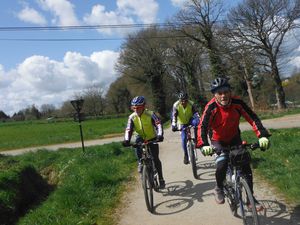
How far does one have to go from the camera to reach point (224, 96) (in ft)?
18.4

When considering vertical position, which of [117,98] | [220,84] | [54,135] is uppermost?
[117,98]

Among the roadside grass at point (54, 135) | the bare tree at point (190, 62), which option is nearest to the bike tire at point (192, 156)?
the roadside grass at point (54, 135)

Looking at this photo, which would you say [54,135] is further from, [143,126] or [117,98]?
[117,98]

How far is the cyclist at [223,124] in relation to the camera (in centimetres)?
562

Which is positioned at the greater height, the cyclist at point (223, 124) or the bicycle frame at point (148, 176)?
the cyclist at point (223, 124)

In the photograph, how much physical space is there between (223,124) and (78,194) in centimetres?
385

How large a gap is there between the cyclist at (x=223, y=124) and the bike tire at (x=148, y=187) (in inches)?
60.8

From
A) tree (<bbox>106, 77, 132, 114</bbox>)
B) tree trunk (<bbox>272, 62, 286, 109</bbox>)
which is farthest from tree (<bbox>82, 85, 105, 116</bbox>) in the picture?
tree trunk (<bbox>272, 62, 286, 109</bbox>)

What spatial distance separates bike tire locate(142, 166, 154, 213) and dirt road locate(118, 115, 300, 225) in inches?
5.8

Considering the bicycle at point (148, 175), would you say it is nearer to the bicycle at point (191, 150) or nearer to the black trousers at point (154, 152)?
the black trousers at point (154, 152)

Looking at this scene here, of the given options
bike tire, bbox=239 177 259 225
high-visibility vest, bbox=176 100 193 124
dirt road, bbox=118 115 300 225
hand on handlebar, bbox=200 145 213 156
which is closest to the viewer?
bike tire, bbox=239 177 259 225

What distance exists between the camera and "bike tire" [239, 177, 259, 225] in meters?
5.09

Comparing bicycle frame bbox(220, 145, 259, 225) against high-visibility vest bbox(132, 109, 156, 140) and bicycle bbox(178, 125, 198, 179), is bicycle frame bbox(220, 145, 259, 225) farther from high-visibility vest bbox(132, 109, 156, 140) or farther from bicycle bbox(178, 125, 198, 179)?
bicycle bbox(178, 125, 198, 179)

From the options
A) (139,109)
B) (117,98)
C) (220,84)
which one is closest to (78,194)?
(139,109)
